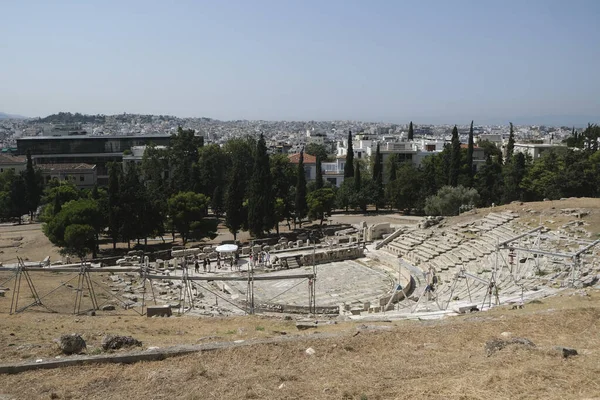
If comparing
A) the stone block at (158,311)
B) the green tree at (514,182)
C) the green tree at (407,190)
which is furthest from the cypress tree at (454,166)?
the stone block at (158,311)

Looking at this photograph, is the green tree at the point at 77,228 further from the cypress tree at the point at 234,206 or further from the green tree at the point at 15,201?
the green tree at the point at 15,201

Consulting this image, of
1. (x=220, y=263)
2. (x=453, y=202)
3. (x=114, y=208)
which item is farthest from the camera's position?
(x=453, y=202)

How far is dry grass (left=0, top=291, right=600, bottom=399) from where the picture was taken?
8.44 m

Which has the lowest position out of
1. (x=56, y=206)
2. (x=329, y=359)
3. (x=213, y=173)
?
(x=329, y=359)

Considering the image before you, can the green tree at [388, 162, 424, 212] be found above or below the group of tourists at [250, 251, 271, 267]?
above

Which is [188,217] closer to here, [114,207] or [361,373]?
[114,207]

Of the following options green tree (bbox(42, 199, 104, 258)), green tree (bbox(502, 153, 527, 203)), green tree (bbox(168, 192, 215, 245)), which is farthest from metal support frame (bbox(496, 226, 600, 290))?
green tree (bbox(502, 153, 527, 203))

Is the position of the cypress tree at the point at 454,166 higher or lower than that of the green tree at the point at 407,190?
higher

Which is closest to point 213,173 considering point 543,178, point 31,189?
point 31,189

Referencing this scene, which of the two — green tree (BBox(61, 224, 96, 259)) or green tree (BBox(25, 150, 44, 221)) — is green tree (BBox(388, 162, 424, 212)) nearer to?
green tree (BBox(61, 224, 96, 259))

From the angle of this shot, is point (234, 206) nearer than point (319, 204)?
Yes

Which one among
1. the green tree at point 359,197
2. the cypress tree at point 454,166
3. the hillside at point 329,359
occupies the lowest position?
the green tree at point 359,197

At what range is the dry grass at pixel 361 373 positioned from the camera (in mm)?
8438

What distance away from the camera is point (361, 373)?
9.62 m
